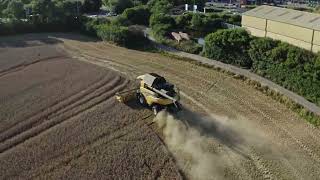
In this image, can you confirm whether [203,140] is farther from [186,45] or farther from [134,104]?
[186,45]

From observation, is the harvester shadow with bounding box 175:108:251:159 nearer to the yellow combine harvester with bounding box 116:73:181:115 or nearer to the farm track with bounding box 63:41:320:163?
the yellow combine harvester with bounding box 116:73:181:115

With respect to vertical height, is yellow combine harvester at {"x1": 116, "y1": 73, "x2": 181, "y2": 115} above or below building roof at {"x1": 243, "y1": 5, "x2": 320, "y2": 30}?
below

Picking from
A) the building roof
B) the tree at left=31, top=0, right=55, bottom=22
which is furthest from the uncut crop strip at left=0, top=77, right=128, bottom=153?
the tree at left=31, top=0, right=55, bottom=22

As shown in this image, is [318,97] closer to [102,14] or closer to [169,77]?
[169,77]

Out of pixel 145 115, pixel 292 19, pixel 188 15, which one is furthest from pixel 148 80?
pixel 188 15

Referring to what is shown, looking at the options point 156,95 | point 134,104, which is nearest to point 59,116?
point 134,104

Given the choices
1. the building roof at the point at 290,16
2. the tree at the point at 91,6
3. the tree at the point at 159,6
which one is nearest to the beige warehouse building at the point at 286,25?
the building roof at the point at 290,16
